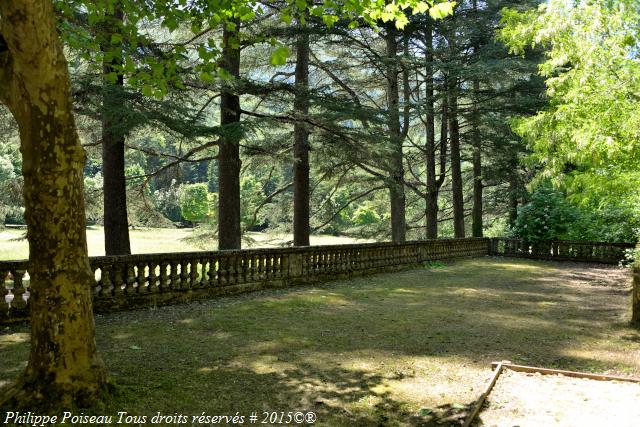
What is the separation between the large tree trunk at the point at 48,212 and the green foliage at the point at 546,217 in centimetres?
2377

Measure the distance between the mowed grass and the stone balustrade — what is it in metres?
0.38

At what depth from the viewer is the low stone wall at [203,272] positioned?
8.21 m

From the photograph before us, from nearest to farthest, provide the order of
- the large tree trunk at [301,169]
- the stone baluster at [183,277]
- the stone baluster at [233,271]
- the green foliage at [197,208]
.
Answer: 1. the stone baluster at [183,277]
2. the stone baluster at [233,271]
3. the large tree trunk at [301,169]
4. the green foliage at [197,208]

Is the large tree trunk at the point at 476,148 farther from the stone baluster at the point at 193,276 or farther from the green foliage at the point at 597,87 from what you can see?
the stone baluster at the point at 193,276

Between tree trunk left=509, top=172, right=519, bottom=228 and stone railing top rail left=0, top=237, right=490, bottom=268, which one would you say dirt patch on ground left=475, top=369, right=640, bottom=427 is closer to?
stone railing top rail left=0, top=237, right=490, bottom=268

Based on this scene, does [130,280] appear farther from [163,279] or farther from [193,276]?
[193,276]

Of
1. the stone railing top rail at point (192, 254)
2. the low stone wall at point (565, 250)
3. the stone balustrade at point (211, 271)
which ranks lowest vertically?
the low stone wall at point (565, 250)

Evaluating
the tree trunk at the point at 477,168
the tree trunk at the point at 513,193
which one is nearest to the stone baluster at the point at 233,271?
the tree trunk at the point at 477,168

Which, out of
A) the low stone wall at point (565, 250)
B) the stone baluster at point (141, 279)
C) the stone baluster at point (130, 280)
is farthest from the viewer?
the low stone wall at point (565, 250)

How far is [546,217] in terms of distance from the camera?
24.5 meters

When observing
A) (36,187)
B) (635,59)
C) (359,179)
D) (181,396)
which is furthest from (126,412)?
(359,179)

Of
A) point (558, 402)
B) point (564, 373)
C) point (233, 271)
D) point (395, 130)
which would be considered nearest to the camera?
point (558, 402)

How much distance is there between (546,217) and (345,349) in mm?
20798

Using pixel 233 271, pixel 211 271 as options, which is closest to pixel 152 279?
pixel 211 271
